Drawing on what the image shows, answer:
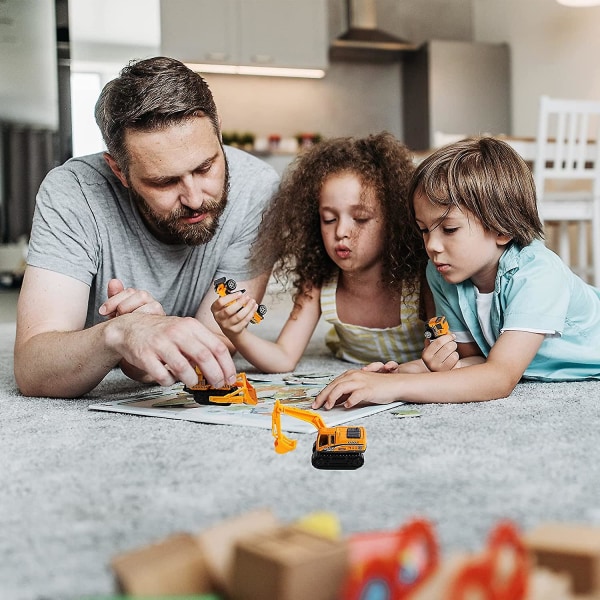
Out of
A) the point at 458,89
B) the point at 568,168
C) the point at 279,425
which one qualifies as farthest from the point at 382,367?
the point at 458,89

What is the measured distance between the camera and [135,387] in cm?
138

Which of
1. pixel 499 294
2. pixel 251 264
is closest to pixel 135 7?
pixel 251 264

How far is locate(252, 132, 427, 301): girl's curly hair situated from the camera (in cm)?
143

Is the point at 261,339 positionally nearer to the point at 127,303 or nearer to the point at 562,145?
the point at 127,303

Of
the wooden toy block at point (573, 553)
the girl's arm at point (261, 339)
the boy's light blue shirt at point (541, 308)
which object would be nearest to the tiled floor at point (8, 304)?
the girl's arm at point (261, 339)

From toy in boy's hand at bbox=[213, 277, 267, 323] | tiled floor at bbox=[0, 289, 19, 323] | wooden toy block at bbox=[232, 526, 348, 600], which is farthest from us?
tiled floor at bbox=[0, 289, 19, 323]

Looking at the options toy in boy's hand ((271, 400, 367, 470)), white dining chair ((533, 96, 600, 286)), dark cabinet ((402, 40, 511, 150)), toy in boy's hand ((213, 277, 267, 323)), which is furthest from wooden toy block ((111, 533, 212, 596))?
dark cabinet ((402, 40, 511, 150))

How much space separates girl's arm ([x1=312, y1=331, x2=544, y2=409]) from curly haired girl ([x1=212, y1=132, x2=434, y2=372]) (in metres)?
0.32

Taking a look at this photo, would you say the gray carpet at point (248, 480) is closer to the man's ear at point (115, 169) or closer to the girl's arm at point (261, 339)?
the girl's arm at point (261, 339)

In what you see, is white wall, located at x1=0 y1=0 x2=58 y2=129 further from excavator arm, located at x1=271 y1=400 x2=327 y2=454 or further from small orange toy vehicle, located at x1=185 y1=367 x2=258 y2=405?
excavator arm, located at x1=271 y1=400 x2=327 y2=454

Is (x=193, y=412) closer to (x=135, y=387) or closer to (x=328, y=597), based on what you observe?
(x=135, y=387)

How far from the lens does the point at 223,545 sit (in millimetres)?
463

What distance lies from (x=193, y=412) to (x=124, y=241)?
0.45m

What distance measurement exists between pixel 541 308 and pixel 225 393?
490 mm
